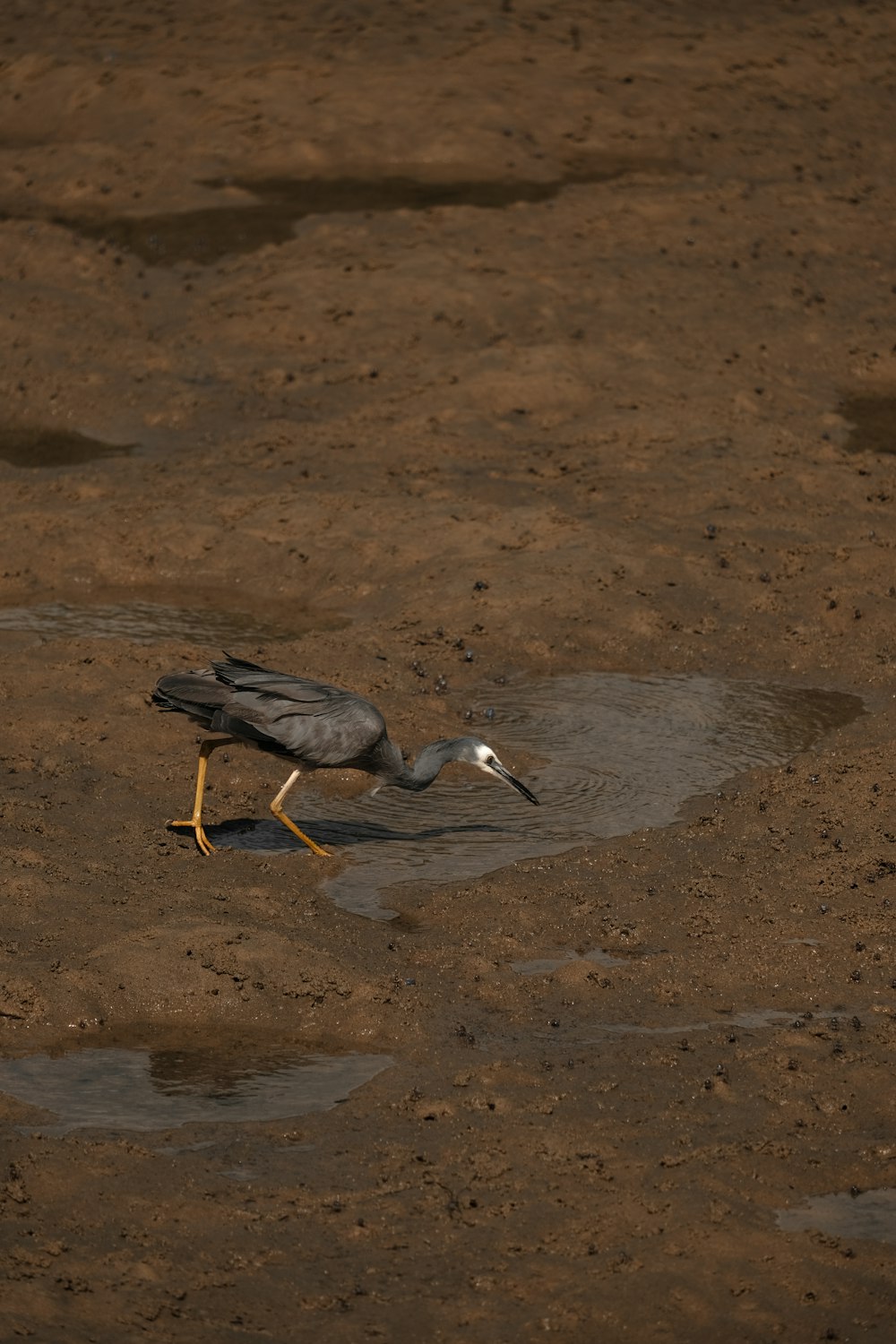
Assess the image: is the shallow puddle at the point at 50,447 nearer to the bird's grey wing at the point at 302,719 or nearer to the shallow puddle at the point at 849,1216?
the bird's grey wing at the point at 302,719

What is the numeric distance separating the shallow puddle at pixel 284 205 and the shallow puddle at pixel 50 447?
3.25m

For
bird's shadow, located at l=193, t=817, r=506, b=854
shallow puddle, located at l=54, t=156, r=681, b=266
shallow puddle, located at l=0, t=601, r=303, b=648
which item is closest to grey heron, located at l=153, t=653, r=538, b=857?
bird's shadow, located at l=193, t=817, r=506, b=854

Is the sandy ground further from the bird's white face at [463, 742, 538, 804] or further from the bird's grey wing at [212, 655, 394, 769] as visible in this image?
the bird's grey wing at [212, 655, 394, 769]

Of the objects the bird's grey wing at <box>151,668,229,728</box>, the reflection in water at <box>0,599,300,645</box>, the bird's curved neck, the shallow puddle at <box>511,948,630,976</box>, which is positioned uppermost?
the bird's grey wing at <box>151,668,229,728</box>

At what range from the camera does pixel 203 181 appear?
2109 cm

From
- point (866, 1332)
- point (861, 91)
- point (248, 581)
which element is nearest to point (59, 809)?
point (248, 581)

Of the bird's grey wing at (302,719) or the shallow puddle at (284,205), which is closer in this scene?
the bird's grey wing at (302,719)

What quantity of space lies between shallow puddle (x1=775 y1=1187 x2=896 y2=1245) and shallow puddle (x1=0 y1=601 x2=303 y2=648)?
23.6ft

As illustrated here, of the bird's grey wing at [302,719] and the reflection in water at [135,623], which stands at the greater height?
the bird's grey wing at [302,719]

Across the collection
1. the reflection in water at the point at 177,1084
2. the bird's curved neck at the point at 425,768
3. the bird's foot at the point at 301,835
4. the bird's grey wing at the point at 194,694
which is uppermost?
the bird's grey wing at the point at 194,694

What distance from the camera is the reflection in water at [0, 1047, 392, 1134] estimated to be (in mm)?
8320

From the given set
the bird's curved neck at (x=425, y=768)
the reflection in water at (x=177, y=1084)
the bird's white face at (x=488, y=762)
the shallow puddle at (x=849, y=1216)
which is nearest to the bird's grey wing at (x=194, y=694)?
the bird's curved neck at (x=425, y=768)

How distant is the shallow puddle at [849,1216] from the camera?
7.59m

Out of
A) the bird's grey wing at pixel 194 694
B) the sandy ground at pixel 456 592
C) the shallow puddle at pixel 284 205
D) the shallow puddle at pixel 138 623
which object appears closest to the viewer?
the sandy ground at pixel 456 592
